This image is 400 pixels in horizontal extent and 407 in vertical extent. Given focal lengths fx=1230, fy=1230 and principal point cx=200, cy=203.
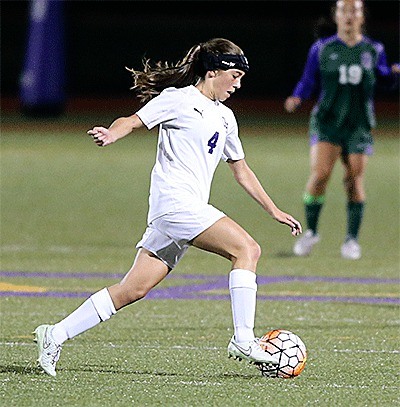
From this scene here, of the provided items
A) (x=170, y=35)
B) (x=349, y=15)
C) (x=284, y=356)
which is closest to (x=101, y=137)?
(x=284, y=356)

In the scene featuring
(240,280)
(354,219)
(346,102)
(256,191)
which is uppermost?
(256,191)

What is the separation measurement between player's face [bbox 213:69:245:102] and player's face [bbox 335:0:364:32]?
4.91 meters

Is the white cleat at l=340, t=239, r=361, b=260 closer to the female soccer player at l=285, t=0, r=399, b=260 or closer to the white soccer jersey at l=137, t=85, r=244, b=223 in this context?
the female soccer player at l=285, t=0, r=399, b=260

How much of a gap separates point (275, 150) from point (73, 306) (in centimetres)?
1595

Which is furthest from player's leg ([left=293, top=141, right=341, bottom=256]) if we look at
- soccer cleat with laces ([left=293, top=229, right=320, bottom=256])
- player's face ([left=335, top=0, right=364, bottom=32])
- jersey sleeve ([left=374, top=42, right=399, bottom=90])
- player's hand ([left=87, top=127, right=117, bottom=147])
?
player's hand ([left=87, top=127, right=117, bottom=147])

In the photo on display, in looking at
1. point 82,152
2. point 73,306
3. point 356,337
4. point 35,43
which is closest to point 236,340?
point 356,337

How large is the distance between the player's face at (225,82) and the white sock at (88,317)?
1.18m

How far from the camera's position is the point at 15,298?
882cm

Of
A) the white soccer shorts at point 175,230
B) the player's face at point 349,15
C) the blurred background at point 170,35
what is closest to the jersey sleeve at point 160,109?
the white soccer shorts at point 175,230

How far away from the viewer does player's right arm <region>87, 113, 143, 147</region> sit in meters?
5.65

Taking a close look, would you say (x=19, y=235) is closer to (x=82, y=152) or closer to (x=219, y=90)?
(x=219, y=90)

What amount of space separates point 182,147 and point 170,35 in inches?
1230

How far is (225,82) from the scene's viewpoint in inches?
246

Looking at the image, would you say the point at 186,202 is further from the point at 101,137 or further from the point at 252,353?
the point at 252,353
